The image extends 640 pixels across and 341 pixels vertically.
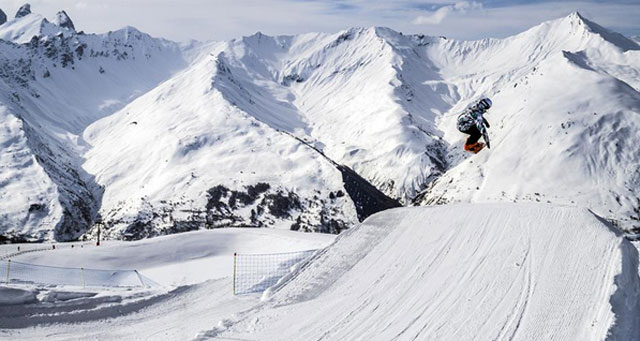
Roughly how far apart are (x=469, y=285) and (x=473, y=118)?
479 inches

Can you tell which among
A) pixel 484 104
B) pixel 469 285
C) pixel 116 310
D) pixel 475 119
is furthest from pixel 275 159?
pixel 469 285

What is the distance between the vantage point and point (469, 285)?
14945mm

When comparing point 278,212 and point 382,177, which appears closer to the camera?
point 278,212

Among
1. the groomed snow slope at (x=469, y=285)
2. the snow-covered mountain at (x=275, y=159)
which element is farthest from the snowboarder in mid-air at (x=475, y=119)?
the snow-covered mountain at (x=275, y=159)

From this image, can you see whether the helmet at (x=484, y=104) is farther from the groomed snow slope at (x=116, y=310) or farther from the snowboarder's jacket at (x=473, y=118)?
the groomed snow slope at (x=116, y=310)

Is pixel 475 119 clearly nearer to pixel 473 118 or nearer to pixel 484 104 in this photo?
pixel 473 118

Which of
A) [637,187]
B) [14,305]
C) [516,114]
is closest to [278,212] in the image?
[516,114]

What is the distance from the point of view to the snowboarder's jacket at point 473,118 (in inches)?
987

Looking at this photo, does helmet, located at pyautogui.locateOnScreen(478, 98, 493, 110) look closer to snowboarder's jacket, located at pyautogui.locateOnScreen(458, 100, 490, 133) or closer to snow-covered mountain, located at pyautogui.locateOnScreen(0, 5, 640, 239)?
snowboarder's jacket, located at pyautogui.locateOnScreen(458, 100, 490, 133)

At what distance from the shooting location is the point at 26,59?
194875 millimetres

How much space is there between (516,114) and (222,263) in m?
76.7

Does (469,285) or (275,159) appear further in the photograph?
(275,159)

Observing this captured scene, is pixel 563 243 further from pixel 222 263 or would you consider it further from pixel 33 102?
pixel 33 102

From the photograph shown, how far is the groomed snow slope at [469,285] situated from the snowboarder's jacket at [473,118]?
599 centimetres
